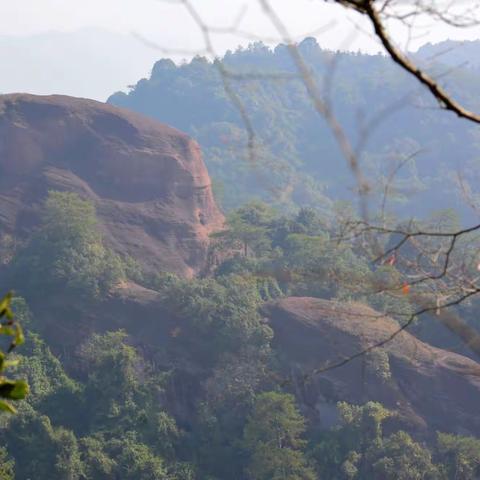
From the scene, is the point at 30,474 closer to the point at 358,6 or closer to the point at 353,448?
the point at 353,448

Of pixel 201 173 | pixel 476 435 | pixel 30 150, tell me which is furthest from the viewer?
pixel 201 173

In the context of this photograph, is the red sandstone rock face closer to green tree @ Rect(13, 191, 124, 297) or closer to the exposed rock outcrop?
green tree @ Rect(13, 191, 124, 297)

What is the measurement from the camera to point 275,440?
445 inches

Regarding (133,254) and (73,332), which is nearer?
(73,332)

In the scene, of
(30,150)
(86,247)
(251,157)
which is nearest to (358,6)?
(251,157)

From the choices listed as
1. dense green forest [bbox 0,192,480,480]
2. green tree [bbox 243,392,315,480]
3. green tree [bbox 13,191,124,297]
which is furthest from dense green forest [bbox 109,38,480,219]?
green tree [bbox 243,392,315,480]

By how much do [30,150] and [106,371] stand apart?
879cm

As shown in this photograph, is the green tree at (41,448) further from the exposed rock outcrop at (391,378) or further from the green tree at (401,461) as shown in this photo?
the green tree at (401,461)

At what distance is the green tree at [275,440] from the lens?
1078 centimetres

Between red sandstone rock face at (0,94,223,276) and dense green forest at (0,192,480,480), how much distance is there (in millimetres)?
1549

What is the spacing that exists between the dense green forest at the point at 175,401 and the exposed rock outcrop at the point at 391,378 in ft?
1.03

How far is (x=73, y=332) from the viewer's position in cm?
1520

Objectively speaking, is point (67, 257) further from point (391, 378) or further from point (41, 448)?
point (391, 378)

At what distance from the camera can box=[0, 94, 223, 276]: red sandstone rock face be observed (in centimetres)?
1903
